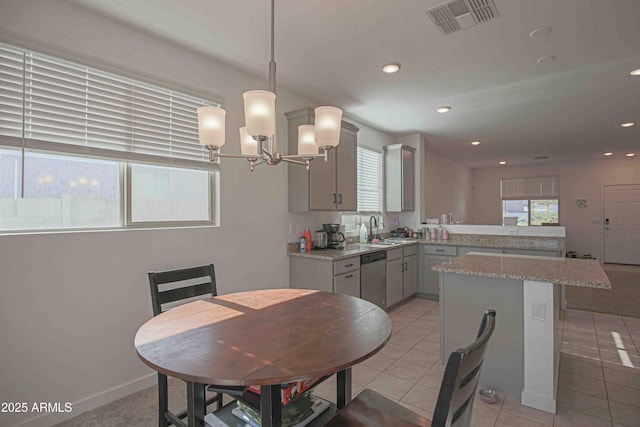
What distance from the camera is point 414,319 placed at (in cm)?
404

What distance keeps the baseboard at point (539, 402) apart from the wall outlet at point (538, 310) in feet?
1.69

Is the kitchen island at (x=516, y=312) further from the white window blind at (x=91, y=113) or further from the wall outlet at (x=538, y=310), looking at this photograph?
the white window blind at (x=91, y=113)

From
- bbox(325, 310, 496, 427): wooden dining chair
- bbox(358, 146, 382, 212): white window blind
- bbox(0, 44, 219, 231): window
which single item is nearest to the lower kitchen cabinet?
bbox(358, 146, 382, 212): white window blind

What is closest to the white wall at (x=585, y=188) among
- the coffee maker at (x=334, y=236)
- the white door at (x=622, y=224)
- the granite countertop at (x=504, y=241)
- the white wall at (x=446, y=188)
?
the white door at (x=622, y=224)

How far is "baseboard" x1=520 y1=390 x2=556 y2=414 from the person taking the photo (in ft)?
6.93

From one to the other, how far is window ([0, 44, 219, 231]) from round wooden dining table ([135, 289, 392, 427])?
46.1 inches

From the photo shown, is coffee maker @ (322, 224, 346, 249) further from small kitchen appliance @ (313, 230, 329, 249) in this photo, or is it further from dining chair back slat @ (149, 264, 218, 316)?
dining chair back slat @ (149, 264, 218, 316)

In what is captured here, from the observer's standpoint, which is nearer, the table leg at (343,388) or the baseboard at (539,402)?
the table leg at (343,388)

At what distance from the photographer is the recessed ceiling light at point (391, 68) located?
3010mm

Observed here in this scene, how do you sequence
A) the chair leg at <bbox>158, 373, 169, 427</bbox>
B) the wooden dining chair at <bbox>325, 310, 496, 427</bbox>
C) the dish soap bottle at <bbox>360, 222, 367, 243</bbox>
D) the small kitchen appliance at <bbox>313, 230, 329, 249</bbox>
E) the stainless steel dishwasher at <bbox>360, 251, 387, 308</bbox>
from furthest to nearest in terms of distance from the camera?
the dish soap bottle at <bbox>360, 222, 367, 243</bbox>
the small kitchen appliance at <bbox>313, 230, 329, 249</bbox>
the stainless steel dishwasher at <bbox>360, 251, 387, 308</bbox>
the chair leg at <bbox>158, 373, 169, 427</bbox>
the wooden dining chair at <bbox>325, 310, 496, 427</bbox>

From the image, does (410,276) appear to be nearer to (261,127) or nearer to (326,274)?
(326,274)

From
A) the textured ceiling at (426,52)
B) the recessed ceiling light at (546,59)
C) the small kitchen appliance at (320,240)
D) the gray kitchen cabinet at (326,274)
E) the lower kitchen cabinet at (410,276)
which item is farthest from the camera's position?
the lower kitchen cabinet at (410,276)

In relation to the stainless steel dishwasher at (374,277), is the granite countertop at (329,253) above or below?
above

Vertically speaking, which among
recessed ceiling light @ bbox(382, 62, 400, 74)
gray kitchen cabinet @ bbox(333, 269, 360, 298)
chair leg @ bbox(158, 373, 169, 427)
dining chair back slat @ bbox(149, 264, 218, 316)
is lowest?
chair leg @ bbox(158, 373, 169, 427)
